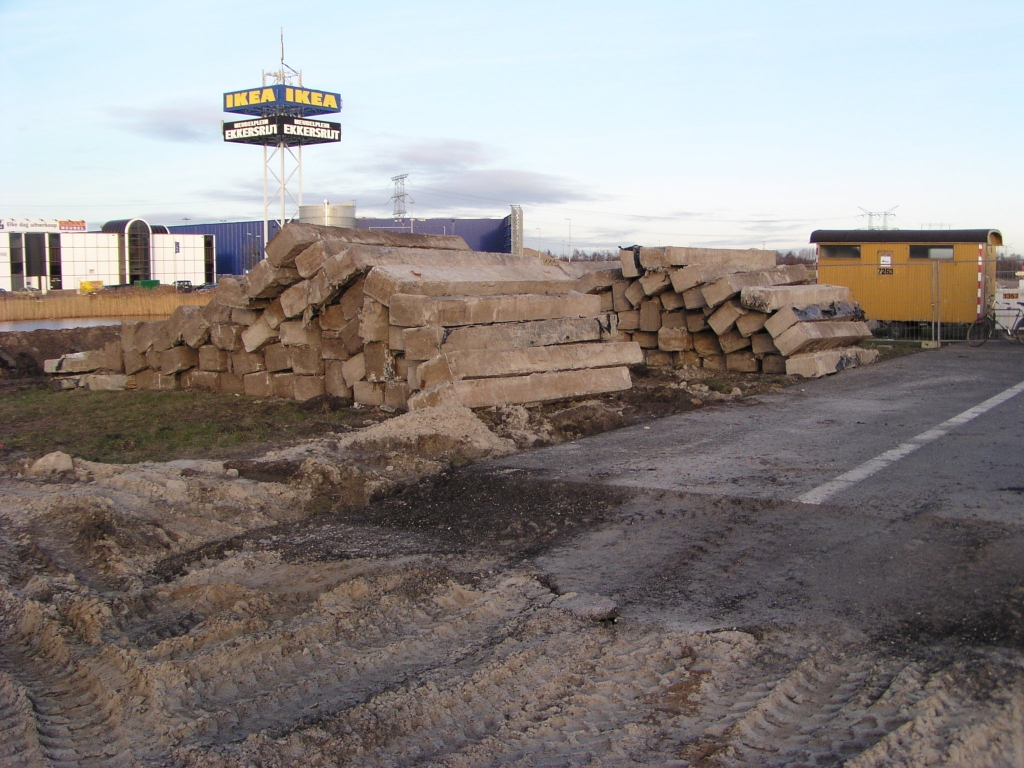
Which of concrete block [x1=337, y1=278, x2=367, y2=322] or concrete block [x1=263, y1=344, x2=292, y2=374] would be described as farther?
concrete block [x1=263, y1=344, x2=292, y2=374]

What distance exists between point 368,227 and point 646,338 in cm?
3451

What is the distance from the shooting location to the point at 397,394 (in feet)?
36.7

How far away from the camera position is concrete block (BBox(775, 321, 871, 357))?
48.1ft

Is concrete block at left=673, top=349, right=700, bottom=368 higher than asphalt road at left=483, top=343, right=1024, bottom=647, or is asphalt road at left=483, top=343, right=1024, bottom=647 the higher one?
concrete block at left=673, top=349, right=700, bottom=368

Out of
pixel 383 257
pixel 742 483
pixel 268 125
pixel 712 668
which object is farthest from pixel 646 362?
pixel 268 125

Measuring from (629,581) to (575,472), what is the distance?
2704 mm

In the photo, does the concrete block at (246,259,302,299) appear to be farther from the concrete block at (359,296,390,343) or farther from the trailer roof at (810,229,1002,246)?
the trailer roof at (810,229,1002,246)

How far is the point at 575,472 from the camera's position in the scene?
300 inches

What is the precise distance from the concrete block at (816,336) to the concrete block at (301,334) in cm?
778

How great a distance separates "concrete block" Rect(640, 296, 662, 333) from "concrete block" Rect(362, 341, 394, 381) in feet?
23.2

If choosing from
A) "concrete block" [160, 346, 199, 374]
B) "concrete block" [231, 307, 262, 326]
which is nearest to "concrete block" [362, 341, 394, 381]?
"concrete block" [231, 307, 262, 326]

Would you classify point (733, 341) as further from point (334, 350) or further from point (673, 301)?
point (334, 350)

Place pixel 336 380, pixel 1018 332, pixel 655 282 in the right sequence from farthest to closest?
pixel 1018 332 → pixel 655 282 → pixel 336 380

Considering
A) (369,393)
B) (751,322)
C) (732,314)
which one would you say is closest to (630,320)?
(732,314)
